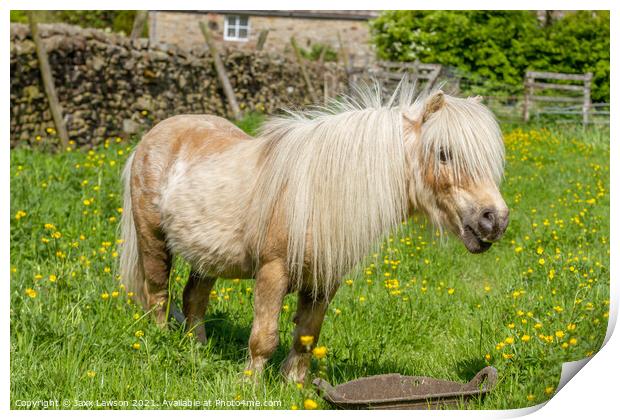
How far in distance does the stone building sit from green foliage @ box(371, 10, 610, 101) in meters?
4.40

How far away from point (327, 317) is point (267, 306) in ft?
3.68

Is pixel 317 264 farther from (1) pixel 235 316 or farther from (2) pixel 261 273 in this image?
(1) pixel 235 316

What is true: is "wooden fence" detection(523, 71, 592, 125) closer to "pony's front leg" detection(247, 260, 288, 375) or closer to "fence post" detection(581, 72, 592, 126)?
"fence post" detection(581, 72, 592, 126)

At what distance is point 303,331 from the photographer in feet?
12.3

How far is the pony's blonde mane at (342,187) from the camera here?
330cm

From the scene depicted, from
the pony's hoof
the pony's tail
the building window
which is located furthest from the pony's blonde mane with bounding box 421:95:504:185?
the building window

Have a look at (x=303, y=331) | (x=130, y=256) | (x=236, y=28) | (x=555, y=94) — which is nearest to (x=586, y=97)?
(x=555, y=94)

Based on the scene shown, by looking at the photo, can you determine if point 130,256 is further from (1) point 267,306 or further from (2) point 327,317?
(1) point 267,306

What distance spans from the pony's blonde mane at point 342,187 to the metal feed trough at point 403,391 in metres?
0.48

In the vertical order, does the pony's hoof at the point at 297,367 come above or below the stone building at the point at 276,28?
below

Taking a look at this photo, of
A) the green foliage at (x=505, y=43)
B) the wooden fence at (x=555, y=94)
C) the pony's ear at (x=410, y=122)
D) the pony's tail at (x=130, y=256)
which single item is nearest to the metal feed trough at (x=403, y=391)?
the pony's ear at (x=410, y=122)

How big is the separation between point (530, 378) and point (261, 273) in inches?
54.3

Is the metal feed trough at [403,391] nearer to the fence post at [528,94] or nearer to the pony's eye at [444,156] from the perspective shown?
the pony's eye at [444,156]
